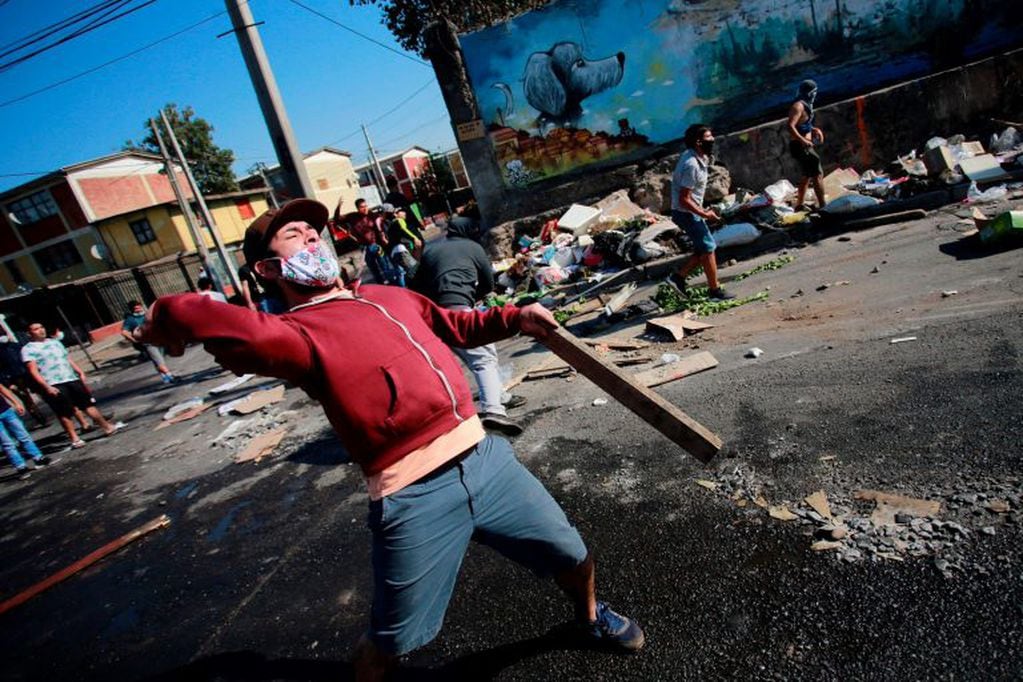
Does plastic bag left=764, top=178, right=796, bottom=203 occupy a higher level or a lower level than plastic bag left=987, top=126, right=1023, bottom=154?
higher

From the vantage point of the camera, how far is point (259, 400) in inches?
298

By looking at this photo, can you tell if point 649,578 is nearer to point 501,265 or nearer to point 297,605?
point 297,605

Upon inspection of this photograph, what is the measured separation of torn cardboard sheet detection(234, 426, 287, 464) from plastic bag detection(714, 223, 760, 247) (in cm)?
660

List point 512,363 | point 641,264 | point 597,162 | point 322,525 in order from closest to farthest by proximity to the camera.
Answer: point 322,525 < point 512,363 < point 641,264 < point 597,162

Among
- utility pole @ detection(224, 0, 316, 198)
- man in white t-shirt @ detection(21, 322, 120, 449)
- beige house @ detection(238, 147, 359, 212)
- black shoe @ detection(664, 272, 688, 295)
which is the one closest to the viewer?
black shoe @ detection(664, 272, 688, 295)

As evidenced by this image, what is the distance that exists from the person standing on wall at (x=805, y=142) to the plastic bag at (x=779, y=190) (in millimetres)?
506

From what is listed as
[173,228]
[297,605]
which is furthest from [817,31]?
[173,228]

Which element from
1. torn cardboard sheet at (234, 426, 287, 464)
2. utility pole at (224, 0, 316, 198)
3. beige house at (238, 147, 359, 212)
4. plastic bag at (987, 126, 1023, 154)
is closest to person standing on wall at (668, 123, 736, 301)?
utility pole at (224, 0, 316, 198)

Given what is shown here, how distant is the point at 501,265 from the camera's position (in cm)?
1045

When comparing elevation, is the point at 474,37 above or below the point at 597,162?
above

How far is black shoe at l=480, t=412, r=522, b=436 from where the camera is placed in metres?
4.51

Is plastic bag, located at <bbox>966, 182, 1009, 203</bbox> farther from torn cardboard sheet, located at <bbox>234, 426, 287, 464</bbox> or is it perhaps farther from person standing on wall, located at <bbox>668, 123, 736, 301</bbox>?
torn cardboard sheet, located at <bbox>234, 426, 287, 464</bbox>

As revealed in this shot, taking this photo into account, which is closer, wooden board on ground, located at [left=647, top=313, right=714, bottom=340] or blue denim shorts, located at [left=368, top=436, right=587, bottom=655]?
blue denim shorts, located at [left=368, top=436, right=587, bottom=655]

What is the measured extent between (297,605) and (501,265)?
795 centimetres
